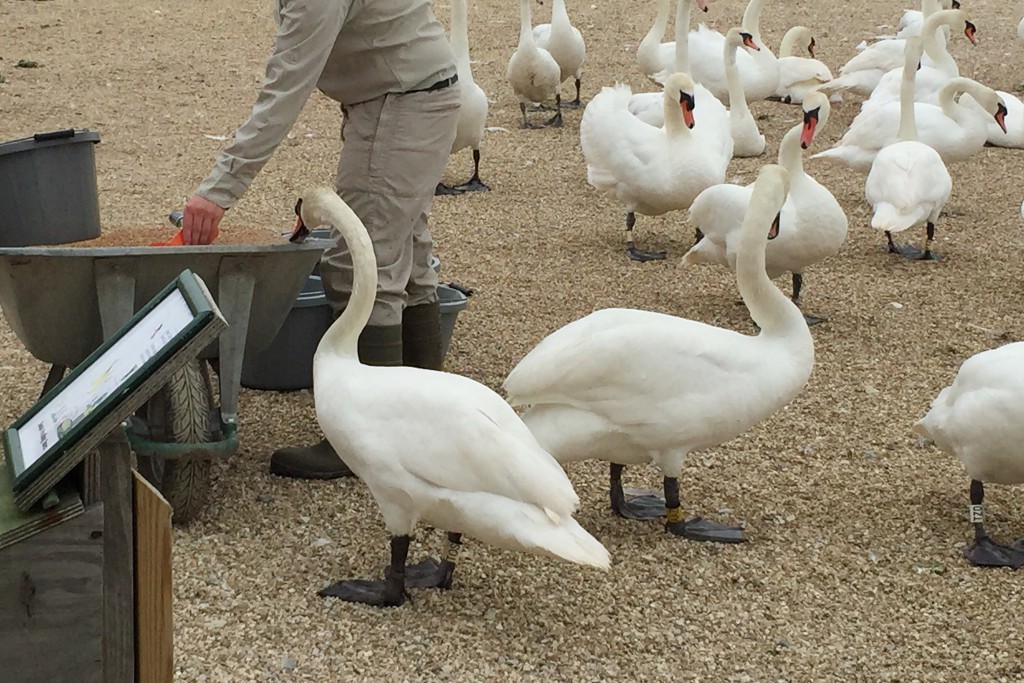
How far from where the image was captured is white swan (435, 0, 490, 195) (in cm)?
902

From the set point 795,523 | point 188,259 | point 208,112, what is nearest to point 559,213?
point 208,112

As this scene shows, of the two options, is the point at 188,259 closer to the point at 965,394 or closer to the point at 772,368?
the point at 772,368

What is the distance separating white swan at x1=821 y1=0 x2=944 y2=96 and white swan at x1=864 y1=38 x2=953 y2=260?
3.94 metres

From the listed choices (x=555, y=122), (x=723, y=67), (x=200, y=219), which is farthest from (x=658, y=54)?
(x=200, y=219)

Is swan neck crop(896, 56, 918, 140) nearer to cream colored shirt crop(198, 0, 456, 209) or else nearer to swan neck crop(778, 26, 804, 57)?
swan neck crop(778, 26, 804, 57)

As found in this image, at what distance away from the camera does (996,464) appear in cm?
434

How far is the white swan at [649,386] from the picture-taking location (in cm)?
428

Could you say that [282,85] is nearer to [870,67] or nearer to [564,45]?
[564,45]

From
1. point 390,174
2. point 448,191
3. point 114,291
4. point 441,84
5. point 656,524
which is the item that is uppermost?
point 441,84

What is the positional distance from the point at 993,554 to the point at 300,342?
8.80 feet

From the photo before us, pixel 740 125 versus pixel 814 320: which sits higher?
pixel 740 125

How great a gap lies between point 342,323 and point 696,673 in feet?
4.72

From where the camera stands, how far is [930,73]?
1094 cm

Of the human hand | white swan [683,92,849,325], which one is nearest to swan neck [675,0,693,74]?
white swan [683,92,849,325]
